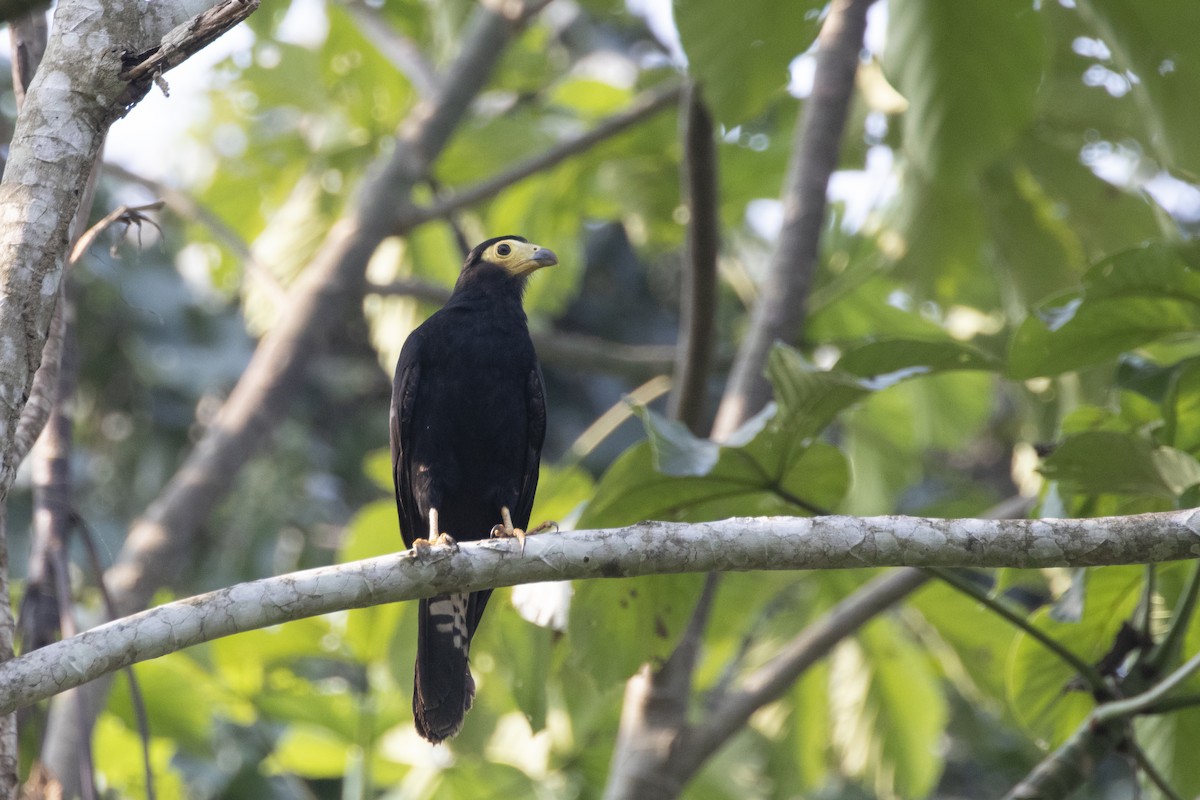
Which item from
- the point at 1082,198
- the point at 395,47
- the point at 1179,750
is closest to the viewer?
the point at 1179,750

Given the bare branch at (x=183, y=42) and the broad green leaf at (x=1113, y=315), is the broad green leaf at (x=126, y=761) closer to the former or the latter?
the bare branch at (x=183, y=42)

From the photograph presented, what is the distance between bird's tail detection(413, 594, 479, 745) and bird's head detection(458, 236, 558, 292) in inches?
49.7

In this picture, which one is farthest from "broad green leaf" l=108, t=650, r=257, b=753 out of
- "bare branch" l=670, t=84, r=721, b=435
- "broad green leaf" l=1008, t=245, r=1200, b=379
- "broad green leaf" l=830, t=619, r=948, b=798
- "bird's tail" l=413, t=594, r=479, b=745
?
"broad green leaf" l=1008, t=245, r=1200, b=379

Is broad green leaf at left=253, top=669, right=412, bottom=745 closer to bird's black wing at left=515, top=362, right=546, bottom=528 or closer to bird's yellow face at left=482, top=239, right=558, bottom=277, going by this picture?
bird's black wing at left=515, top=362, right=546, bottom=528

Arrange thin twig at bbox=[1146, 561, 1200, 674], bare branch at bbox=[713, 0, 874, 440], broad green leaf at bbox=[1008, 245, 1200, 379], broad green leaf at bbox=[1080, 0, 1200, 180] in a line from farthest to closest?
bare branch at bbox=[713, 0, 874, 440] < broad green leaf at bbox=[1080, 0, 1200, 180] < broad green leaf at bbox=[1008, 245, 1200, 379] < thin twig at bbox=[1146, 561, 1200, 674]

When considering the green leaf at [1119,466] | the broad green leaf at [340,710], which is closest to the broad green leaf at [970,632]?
the green leaf at [1119,466]

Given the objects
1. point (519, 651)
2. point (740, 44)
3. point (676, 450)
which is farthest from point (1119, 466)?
point (519, 651)

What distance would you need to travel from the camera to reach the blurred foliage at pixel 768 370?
3.20m

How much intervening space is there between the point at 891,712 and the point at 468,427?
2.16 meters

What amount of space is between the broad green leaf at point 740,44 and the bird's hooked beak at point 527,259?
902mm

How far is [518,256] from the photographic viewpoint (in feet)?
14.8

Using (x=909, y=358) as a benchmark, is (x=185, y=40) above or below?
above

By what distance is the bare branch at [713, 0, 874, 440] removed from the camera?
172 inches

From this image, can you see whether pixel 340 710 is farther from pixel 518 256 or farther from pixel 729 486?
pixel 729 486
